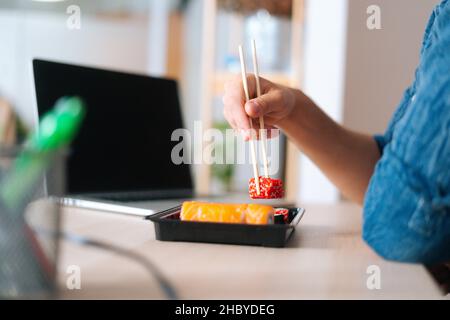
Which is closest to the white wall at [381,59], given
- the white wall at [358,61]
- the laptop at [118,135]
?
the white wall at [358,61]

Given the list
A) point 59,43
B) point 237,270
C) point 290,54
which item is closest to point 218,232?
point 237,270

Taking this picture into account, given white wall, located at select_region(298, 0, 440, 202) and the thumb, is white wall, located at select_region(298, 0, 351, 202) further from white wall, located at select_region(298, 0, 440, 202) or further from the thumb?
the thumb

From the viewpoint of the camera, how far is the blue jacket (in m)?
0.44

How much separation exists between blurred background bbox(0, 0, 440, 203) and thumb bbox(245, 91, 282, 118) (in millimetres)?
64

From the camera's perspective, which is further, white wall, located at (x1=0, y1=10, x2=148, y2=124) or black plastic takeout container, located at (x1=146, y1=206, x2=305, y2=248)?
white wall, located at (x1=0, y1=10, x2=148, y2=124)

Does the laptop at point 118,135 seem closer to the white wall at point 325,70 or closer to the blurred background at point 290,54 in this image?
the blurred background at point 290,54

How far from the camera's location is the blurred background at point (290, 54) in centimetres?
106

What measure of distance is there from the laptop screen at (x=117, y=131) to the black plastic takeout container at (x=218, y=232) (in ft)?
1.09

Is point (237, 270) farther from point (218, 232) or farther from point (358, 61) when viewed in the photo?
point (358, 61)

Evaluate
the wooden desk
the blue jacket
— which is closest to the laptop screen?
the wooden desk
